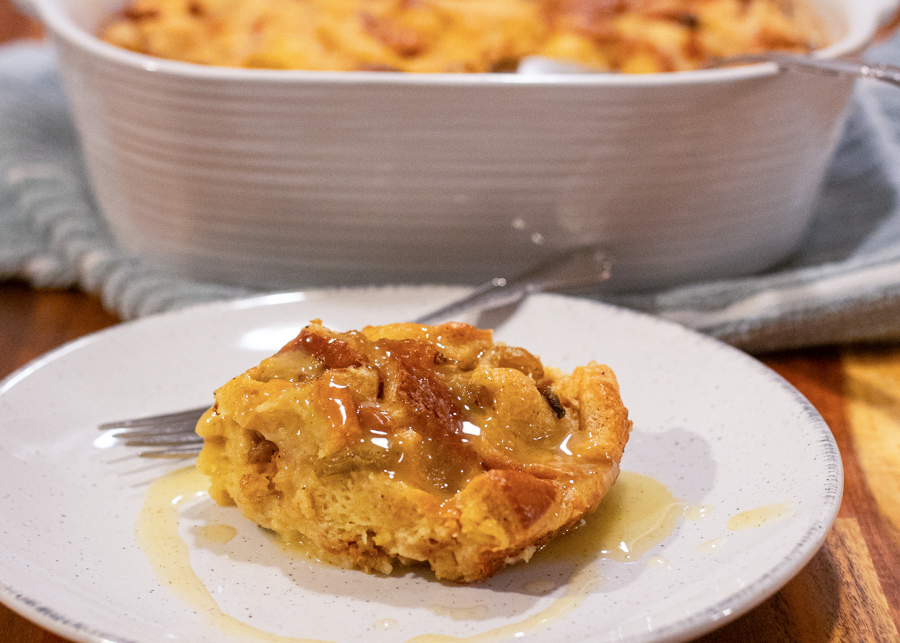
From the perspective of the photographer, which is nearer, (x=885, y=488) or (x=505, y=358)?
(x=505, y=358)

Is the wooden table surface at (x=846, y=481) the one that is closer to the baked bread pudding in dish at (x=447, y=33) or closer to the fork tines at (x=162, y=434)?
the fork tines at (x=162, y=434)

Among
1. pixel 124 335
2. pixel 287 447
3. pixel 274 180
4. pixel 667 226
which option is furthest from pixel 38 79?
pixel 287 447

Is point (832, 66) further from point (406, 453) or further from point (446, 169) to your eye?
point (406, 453)

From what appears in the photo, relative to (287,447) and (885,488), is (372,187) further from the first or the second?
(885,488)

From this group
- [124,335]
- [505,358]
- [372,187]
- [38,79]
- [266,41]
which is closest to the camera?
[505,358]

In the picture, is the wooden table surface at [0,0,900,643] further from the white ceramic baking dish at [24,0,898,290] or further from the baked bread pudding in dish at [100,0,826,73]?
the baked bread pudding in dish at [100,0,826,73]

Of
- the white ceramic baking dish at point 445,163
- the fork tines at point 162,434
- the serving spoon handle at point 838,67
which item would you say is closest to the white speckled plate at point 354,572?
the fork tines at point 162,434

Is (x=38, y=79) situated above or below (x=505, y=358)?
below
